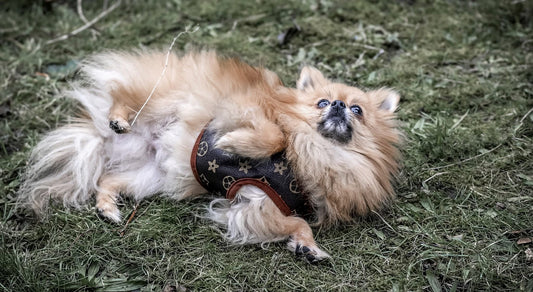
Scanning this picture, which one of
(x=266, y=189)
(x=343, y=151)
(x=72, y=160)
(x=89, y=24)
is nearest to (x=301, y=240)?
(x=266, y=189)

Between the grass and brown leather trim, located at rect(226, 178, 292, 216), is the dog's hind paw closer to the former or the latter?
the grass

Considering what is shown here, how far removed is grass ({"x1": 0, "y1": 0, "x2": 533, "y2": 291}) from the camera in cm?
280

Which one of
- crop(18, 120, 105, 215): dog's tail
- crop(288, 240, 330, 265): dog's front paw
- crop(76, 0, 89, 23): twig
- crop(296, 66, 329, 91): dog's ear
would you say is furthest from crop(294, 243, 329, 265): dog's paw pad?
crop(76, 0, 89, 23): twig

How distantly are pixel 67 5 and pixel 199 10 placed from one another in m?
1.66

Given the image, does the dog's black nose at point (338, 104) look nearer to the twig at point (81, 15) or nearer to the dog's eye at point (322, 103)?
the dog's eye at point (322, 103)

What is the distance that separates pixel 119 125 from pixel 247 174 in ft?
3.35

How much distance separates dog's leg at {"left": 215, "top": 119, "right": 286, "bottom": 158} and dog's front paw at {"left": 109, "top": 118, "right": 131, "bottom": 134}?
0.77 m

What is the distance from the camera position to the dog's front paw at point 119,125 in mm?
3293

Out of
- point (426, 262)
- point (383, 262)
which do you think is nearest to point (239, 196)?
point (383, 262)

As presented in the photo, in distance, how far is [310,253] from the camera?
112 inches

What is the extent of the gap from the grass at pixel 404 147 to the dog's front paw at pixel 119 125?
0.53m

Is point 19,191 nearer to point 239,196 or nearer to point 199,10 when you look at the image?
point 239,196

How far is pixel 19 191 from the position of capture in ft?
11.1

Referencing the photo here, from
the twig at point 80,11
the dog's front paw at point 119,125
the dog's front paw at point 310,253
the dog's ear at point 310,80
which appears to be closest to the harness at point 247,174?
the dog's front paw at point 310,253
